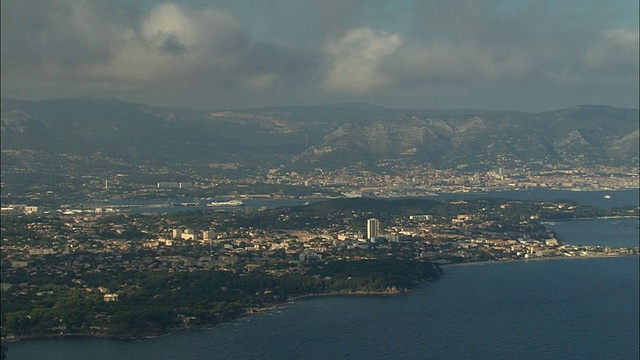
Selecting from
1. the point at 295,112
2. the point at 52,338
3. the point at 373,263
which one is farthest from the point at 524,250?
the point at 295,112

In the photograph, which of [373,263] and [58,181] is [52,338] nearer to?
[373,263]

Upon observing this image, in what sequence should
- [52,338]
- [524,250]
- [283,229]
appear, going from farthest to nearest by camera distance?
1. [283,229]
2. [524,250]
3. [52,338]

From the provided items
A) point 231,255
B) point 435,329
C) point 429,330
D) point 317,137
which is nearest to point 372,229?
point 231,255

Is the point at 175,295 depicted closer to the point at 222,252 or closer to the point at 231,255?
the point at 231,255

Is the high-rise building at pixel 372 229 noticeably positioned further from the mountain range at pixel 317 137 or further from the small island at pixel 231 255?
the mountain range at pixel 317 137

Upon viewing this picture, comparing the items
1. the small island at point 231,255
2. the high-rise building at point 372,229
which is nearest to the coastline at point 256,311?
Result: the small island at point 231,255
